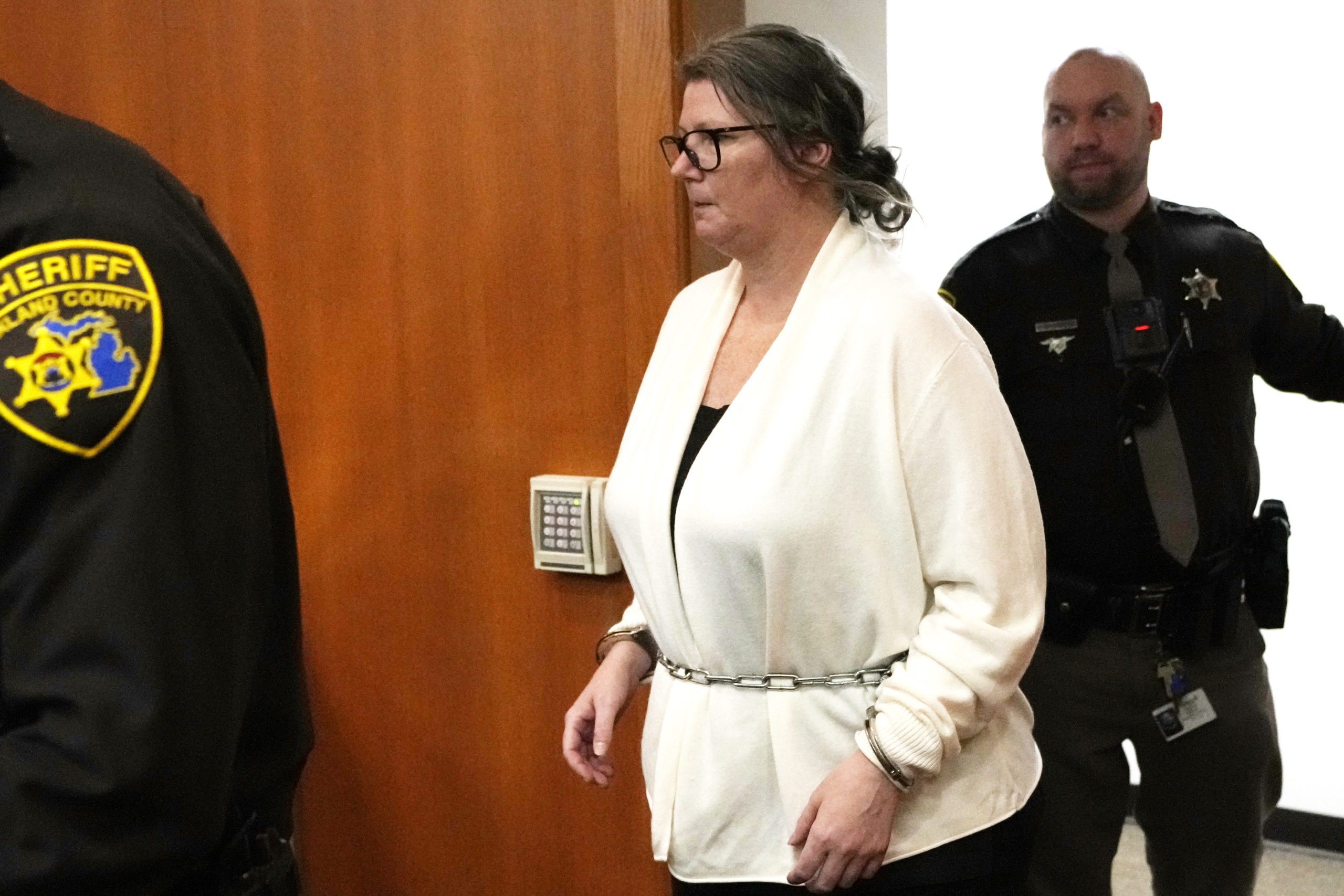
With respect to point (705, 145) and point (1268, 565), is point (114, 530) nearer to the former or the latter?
point (705, 145)

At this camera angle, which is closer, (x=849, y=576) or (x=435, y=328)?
(x=849, y=576)

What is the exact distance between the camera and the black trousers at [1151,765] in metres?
2.07

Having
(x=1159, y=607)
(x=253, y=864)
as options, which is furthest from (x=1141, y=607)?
(x=253, y=864)

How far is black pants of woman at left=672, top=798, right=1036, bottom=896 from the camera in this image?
1.28 metres

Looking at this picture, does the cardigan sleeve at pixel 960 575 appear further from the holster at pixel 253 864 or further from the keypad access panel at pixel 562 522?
the keypad access panel at pixel 562 522

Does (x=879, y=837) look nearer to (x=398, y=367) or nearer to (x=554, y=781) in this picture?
(x=554, y=781)

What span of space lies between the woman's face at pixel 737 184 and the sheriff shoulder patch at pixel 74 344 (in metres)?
0.72

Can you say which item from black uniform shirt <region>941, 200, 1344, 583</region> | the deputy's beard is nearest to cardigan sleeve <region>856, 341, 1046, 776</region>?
black uniform shirt <region>941, 200, 1344, 583</region>

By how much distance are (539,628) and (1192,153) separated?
6.30 ft

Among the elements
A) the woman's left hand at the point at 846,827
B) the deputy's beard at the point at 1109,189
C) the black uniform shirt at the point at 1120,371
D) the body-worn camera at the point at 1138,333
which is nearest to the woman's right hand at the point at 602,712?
the woman's left hand at the point at 846,827

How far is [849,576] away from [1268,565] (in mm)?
1155

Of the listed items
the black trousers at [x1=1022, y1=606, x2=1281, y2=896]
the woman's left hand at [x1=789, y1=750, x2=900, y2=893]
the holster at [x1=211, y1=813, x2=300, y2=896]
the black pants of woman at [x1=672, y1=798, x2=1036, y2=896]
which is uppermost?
the holster at [x1=211, y1=813, x2=300, y2=896]

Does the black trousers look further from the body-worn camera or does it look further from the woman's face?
the woman's face

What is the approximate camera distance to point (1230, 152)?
2.83 meters
